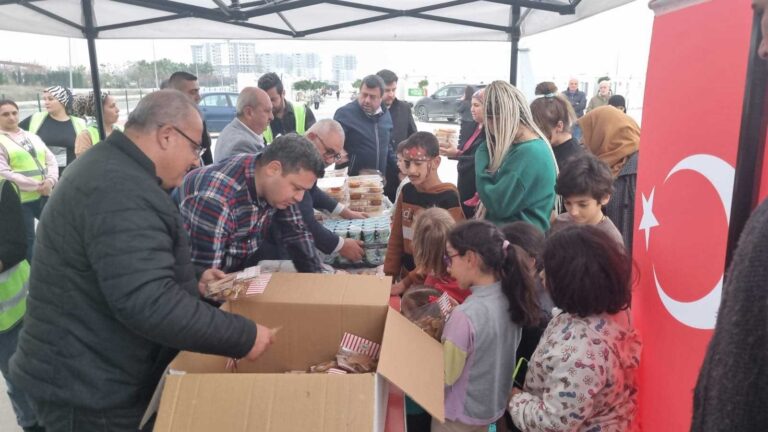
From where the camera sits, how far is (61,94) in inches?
193

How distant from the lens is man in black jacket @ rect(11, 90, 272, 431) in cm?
125

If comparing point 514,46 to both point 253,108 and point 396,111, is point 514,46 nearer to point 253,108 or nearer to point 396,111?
point 396,111

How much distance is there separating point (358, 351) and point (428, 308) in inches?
17.9

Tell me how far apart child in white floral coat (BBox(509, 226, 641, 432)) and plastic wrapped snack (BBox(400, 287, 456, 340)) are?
1.49ft

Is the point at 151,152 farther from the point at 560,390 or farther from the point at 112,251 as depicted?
the point at 560,390

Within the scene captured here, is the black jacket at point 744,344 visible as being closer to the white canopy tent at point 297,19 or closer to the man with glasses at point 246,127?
the man with glasses at point 246,127

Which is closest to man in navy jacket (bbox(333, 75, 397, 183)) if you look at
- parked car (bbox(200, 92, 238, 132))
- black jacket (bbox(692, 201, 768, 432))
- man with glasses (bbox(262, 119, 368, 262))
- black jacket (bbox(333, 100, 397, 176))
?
black jacket (bbox(333, 100, 397, 176))

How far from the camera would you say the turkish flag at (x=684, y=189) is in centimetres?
110

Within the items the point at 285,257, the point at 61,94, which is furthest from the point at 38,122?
the point at 285,257

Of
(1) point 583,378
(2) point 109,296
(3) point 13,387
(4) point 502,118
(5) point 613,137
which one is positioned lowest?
(3) point 13,387

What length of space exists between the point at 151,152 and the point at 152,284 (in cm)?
41

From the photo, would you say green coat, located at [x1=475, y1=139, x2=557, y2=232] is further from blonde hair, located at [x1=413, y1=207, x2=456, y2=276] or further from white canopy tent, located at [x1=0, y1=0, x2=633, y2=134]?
white canopy tent, located at [x1=0, y1=0, x2=633, y2=134]

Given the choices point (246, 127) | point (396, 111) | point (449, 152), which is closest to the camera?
point (246, 127)

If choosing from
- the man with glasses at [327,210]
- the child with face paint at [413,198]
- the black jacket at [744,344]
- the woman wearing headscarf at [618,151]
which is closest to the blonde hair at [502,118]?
the child with face paint at [413,198]
